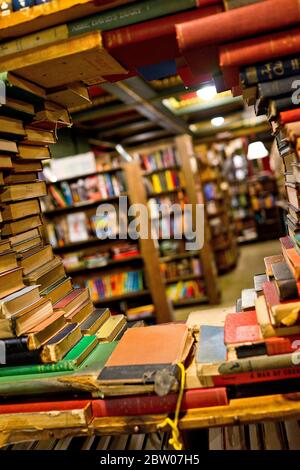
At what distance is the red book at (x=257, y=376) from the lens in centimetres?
114

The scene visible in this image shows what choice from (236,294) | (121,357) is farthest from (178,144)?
(121,357)

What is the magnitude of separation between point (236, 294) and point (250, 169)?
573cm

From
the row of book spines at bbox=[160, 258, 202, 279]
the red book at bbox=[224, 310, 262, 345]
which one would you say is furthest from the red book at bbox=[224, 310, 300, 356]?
the row of book spines at bbox=[160, 258, 202, 279]

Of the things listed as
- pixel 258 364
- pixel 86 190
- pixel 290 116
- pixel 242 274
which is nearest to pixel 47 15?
pixel 290 116

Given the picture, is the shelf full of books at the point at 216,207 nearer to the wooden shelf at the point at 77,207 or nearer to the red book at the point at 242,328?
the wooden shelf at the point at 77,207

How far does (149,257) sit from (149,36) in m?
3.74

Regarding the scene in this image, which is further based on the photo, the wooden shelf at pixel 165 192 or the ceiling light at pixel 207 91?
the wooden shelf at pixel 165 192

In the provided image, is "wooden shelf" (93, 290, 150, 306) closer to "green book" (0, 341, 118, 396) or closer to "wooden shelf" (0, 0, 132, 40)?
"green book" (0, 341, 118, 396)

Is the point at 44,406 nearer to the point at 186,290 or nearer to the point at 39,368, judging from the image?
the point at 39,368

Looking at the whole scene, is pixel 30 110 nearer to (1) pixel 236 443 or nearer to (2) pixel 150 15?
(2) pixel 150 15

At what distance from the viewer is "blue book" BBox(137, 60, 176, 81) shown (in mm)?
1436

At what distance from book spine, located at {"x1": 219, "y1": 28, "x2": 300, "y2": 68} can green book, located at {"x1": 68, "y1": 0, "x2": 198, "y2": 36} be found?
0.56 ft

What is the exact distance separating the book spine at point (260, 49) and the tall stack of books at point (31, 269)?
0.68m

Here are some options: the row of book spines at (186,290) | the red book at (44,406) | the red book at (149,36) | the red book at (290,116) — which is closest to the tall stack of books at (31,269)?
the red book at (44,406)
